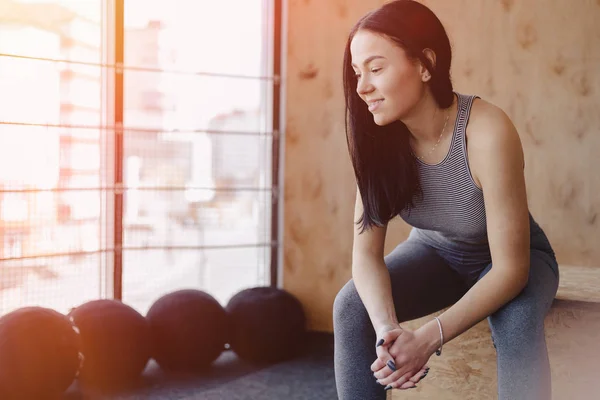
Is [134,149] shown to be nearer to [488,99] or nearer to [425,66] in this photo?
[488,99]

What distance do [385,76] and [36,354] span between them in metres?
1.44

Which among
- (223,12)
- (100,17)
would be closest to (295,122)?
(223,12)

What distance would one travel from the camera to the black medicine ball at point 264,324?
2436mm

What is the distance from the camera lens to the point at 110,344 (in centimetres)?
215

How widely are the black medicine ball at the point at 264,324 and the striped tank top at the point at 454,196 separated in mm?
1279

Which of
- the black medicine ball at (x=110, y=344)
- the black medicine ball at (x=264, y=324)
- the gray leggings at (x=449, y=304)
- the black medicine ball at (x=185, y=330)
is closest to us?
the gray leggings at (x=449, y=304)

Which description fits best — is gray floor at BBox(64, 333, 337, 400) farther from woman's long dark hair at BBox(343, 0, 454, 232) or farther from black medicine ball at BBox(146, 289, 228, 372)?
woman's long dark hair at BBox(343, 0, 454, 232)

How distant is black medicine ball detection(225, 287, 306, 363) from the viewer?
2.44 meters

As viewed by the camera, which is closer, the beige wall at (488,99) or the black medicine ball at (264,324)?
the black medicine ball at (264,324)

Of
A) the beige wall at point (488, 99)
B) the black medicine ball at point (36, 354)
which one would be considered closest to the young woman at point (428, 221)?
the black medicine ball at point (36, 354)

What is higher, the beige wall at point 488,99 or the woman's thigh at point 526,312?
the beige wall at point 488,99

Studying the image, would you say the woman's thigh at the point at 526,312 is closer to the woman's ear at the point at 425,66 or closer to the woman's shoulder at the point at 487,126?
the woman's shoulder at the point at 487,126

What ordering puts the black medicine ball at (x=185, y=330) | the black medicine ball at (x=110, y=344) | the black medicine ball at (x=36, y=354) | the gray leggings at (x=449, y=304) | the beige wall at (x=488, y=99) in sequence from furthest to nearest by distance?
the beige wall at (x=488, y=99) → the black medicine ball at (x=185, y=330) → the black medicine ball at (x=110, y=344) → the black medicine ball at (x=36, y=354) → the gray leggings at (x=449, y=304)

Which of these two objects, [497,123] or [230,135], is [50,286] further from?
[497,123]
